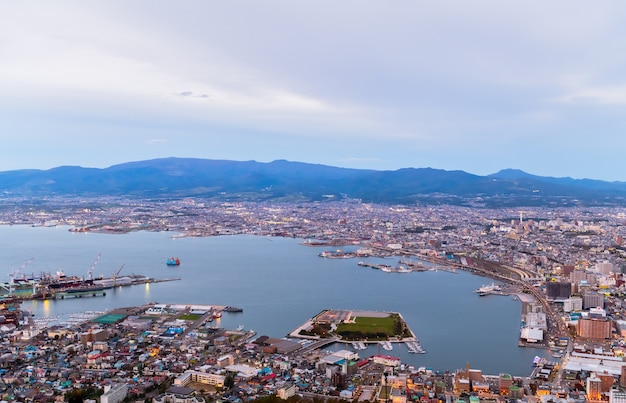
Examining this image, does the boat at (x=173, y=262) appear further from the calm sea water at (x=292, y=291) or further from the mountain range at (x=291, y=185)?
the mountain range at (x=291, y=185)

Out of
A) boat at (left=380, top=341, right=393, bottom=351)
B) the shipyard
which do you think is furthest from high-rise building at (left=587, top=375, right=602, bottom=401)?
boat at (left=380, top=341, right=393, bottom=351)

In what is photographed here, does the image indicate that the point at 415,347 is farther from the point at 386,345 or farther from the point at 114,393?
the point at 114,393

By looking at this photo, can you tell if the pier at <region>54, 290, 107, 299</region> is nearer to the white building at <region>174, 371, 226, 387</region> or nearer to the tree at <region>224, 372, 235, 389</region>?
the white building at <region>174, 371, 226, 387</region>

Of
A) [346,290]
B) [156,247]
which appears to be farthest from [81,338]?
[156,247]

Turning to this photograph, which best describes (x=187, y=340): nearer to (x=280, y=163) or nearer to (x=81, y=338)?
(x=81, y=338)

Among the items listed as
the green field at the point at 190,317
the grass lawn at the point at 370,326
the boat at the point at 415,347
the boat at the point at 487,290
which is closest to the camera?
the boat at the point at 415,347

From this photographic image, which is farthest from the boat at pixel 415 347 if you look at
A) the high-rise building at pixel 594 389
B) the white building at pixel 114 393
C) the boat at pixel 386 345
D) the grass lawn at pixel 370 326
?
the white building at pixel 114 393

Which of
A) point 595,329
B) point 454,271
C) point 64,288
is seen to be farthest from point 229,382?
point 454,271
